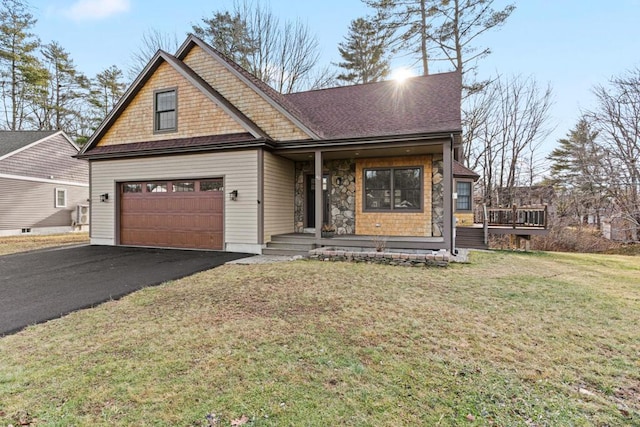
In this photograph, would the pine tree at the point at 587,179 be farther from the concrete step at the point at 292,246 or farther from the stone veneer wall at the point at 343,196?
the concrete step at the point at 292,246

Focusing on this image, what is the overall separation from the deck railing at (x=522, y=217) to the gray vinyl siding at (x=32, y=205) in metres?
22.1

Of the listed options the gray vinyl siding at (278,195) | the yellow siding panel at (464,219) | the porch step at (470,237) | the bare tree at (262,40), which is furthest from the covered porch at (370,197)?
the bare tree at (262,40)

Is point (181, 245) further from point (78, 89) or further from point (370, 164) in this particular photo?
point (78, 89)

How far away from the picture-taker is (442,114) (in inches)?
354

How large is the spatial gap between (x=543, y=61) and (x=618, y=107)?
5846 millimetres

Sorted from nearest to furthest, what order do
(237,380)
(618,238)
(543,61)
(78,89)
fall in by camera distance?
(237,380), (618,238), (543,61), (78,89)

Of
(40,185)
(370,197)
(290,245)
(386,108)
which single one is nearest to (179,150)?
(290,245)

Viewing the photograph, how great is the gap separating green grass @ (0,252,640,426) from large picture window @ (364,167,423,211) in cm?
479

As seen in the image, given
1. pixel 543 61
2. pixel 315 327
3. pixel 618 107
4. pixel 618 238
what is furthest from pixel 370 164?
pixel 543 61

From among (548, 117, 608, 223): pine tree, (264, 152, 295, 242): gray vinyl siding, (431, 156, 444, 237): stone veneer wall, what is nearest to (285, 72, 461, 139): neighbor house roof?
(431, 156, 444, 237): stone veneer wall

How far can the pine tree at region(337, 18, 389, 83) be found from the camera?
18.8m

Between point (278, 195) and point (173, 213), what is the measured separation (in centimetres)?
341

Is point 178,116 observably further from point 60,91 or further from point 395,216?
point 60,91

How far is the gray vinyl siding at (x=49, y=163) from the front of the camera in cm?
1577
